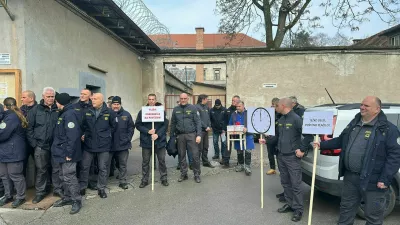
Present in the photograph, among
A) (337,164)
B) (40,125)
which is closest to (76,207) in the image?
(40,125)

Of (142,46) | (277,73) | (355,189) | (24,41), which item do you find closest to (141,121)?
(24,41)

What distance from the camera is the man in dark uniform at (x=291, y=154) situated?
14.5 ft

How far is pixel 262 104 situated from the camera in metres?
13.3

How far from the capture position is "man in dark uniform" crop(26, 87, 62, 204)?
16.6 ft

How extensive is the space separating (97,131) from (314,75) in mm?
10528

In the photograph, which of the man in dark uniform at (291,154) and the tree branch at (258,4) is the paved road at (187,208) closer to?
the man in dark uniform at (291,154)

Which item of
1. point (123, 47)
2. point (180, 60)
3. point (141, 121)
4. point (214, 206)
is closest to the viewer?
point (214, 206)

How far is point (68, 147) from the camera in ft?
15.4

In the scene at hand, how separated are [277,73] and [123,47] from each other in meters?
6.73

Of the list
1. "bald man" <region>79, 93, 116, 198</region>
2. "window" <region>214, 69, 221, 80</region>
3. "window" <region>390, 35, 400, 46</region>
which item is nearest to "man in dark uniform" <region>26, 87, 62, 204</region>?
"bald man" <region>79, 93, 116, 198</region>

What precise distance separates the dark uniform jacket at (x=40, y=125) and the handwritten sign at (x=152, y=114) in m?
1.70

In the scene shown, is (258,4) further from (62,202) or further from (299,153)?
(62,202)

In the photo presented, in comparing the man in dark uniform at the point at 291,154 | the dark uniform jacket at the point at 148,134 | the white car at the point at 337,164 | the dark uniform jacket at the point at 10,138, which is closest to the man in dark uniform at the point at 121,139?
the dark uniform jacket at the point at 148,134

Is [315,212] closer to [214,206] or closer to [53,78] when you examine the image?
[214,206]
